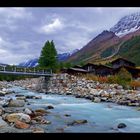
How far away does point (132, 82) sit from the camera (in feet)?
45.0

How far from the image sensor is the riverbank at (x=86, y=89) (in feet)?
36.8

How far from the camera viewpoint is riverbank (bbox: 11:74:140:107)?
11.2 meters

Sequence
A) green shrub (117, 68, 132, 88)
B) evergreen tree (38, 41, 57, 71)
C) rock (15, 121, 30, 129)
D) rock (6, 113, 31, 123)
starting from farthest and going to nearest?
green shrub (117, 68, 132, 88)
rock (6, 113, 31, 123)
rock (15, 121, 30, 129)
evergreen tree (38, 41, 57, 71)

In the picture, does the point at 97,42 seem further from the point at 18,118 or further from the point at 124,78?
the point at 124,78

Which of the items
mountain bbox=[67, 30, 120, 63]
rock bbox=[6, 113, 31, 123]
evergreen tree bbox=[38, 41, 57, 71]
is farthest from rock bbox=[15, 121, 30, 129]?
mountain bbox=[67, 30, 120, 63]

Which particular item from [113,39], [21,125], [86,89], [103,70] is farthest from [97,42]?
[86,89]

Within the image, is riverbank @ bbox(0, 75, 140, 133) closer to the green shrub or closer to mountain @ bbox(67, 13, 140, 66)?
the green shrub

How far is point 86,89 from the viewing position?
553 inches

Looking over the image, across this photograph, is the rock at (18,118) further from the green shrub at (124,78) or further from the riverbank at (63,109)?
the green shrub at (124,78)
